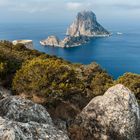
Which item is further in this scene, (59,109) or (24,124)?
(59,109)

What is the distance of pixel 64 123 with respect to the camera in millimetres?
16328

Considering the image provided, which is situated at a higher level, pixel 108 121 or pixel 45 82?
pixel 45 82

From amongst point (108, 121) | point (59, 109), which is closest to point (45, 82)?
point (59, 109)

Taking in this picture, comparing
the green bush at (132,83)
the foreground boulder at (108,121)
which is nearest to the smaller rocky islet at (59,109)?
the foreground boulder at (108,121)

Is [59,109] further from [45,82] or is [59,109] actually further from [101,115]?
[101,115]

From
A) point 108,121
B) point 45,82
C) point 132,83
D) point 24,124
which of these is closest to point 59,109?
point 45,82

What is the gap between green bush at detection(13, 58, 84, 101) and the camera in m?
19.5

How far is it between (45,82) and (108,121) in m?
6.70

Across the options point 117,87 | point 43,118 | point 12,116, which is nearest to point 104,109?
point 117,87

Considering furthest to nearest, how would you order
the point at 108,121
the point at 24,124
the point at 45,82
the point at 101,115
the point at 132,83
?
the point at 132,83, the point at 45,82, the point at 101,115, the point at 108,121, the point at 24,124

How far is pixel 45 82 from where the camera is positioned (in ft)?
65.0

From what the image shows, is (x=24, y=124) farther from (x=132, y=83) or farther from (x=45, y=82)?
(x=132, y=83)

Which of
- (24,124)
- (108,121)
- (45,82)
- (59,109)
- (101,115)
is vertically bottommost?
(59,109)

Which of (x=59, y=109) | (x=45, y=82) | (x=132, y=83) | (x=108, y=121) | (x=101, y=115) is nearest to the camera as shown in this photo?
(x=108, y=121)
